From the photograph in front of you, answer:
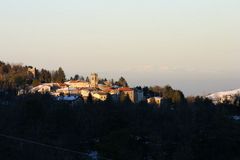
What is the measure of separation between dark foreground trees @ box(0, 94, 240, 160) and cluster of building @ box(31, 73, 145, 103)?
13493mm

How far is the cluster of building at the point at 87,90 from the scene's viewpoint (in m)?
32.0

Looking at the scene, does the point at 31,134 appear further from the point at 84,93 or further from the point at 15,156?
the point at 84,93

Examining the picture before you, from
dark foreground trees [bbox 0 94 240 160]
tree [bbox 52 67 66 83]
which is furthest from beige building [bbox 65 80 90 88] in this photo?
dark foreground trees [bbox 0 94 240 160]

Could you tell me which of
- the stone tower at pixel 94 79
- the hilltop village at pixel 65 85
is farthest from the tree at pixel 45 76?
the stone tower at pixel 94 79

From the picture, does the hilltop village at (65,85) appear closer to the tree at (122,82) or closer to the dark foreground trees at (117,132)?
the tree at (122,82)

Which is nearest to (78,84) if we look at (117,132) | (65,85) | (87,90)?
(65,85)

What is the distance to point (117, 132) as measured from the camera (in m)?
14.1

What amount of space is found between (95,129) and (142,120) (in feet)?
6.45

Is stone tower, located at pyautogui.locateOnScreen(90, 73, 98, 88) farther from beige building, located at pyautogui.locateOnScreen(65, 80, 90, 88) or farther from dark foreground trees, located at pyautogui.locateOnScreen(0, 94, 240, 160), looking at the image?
dark foreground trees, located at pyautogui.locateOnScreen(0, 94, 240, 160)

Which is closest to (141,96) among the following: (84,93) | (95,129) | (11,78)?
(84,93)

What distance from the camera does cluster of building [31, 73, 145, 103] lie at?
32000mm

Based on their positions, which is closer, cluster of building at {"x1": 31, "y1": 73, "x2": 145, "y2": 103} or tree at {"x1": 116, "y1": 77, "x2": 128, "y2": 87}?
cluster of building at {"x1": 31, "y1": 73, "x2": 145, "y2": 103}

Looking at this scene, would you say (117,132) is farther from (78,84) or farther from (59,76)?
(59,76)

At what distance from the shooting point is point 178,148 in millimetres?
14125
